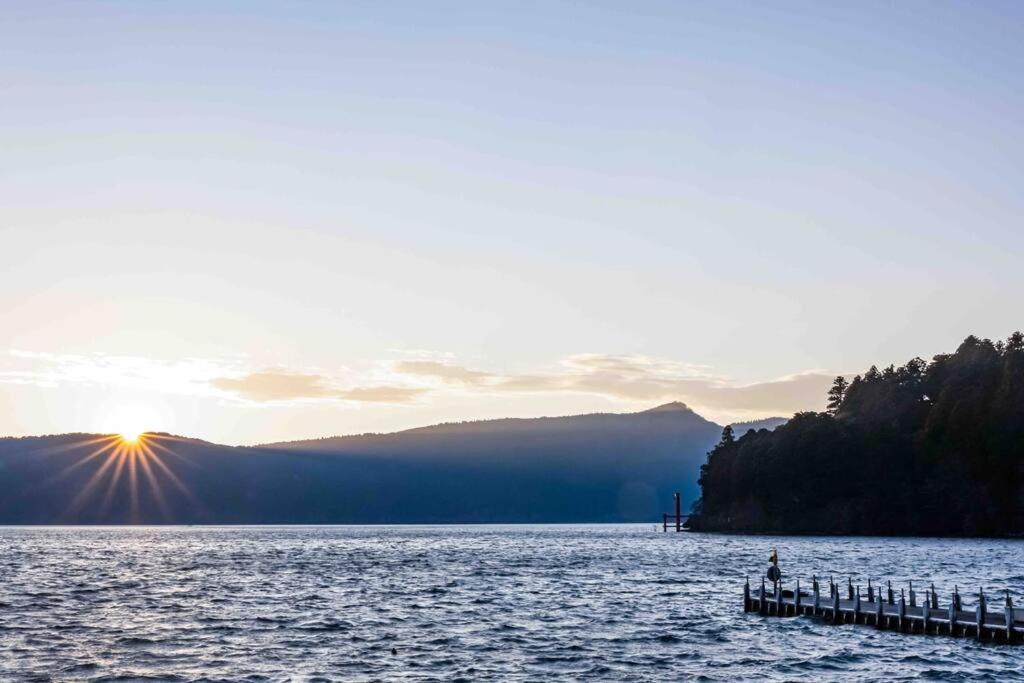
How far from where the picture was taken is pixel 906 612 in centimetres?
7438

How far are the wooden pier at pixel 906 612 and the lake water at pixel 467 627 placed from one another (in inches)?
43.4

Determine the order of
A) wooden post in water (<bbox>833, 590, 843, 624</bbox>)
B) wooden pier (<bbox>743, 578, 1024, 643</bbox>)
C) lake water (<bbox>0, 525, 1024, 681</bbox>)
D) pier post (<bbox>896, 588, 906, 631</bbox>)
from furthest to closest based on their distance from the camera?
wooden post in water (<bbox>833, 590, 843, 624</bbox>) < pier post (<bbox>896, 588, 906, 631</bbox>) < wooden pier (<bbox>743, 578, 1024, 643</bbox>) < lake water (<bbox>0, 525, 1024, 681</bbox>)

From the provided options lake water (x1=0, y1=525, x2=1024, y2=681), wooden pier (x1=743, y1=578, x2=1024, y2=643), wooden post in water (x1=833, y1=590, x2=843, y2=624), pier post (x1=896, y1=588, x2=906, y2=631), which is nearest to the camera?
lake water (x1=0, y1=525, x2=1024, y2=681)

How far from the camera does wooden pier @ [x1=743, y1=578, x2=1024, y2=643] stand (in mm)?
67625

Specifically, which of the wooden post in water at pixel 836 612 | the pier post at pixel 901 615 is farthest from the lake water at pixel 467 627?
the wooden post in water at pixel 836 612

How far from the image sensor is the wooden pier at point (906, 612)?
222 ft

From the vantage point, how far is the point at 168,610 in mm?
94938

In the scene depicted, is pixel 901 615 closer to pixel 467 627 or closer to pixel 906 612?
pixel 906 612

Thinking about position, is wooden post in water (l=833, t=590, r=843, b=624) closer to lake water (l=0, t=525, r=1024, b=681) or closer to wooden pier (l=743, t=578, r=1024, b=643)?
wooden pier (l=743, t=578, r=1024, b=643)

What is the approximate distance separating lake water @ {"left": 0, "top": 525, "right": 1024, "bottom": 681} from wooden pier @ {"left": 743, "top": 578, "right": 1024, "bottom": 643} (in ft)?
3.62

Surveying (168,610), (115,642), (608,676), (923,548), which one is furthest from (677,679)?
(923,548)

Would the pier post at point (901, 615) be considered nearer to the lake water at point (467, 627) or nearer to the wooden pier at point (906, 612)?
the wooden pier at point (906, 612)

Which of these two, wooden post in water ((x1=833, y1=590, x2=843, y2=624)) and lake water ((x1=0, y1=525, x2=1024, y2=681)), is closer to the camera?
lake water ((x1=0, y1=525, x2=1024, y2=681))

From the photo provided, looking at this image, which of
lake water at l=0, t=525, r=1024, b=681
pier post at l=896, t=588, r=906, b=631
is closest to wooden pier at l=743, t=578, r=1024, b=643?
pier post at l=896, t=588, r=906, b=631
